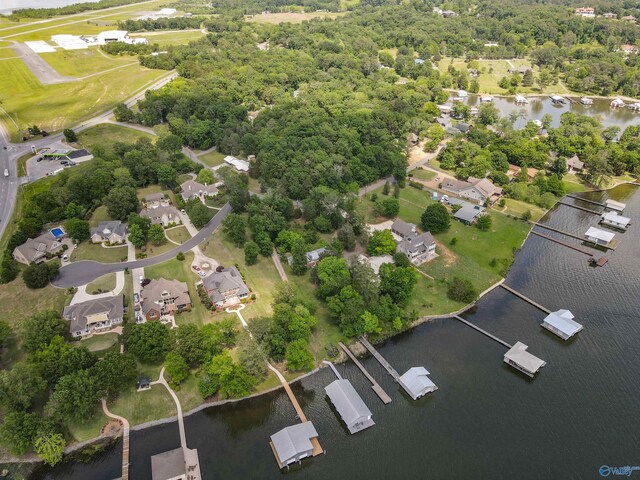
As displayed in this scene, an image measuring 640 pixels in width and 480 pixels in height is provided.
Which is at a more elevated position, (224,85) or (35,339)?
(224,85)

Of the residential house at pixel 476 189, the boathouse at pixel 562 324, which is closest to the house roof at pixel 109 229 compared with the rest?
the residential house at pixel 476 189

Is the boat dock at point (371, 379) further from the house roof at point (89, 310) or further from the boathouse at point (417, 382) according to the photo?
the house roof at point (89, 310)

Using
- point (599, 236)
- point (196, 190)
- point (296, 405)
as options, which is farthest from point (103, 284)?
point (599, 236)

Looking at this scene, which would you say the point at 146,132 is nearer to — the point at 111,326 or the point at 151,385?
the point at 111,326

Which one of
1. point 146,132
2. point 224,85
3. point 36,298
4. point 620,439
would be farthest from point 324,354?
point 224,85

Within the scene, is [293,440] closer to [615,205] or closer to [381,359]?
[381,359]

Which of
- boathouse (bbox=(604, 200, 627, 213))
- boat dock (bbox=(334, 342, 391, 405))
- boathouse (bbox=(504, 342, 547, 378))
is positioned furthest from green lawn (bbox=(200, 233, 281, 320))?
boathouse (bbox=(604, 200, 627, 213))
